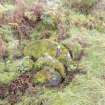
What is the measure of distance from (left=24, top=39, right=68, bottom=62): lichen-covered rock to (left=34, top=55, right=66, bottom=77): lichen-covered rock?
22 centimetres

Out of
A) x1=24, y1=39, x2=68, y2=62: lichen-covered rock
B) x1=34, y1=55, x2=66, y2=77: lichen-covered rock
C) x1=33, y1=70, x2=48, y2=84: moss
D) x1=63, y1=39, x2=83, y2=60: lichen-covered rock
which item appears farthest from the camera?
x1=63, y1=39, x2=83, y2=60: lichen-covered rock

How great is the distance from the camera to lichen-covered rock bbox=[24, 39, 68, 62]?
6.05 m

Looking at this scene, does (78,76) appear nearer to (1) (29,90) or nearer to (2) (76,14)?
(1) (29,90)

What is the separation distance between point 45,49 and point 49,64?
491mm

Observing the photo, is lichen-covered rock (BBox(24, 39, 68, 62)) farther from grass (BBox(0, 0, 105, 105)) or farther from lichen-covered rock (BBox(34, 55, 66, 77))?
grass (BBox(0, 0, 105, 105))

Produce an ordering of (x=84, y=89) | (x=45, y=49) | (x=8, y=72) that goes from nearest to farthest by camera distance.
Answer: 1. (x=84, y=89)
2. (x=8, y=72)
3. (x=45, y=49)

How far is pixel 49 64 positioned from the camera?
5734 mm

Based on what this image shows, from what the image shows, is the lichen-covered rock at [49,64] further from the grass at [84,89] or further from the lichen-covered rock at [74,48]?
the lichen-covered rock at [74,48]

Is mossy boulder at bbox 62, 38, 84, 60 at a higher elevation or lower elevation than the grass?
higher

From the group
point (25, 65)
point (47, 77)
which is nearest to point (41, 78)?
point (47, 77)

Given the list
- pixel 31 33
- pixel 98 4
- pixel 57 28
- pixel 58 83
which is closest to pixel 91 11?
pixel 98 4

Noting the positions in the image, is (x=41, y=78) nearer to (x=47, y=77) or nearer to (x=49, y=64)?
(x=47, y=77)

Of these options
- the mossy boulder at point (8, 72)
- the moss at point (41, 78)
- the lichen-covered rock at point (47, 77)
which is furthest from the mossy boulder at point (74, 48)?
the mossy boulder at point (8, 72)

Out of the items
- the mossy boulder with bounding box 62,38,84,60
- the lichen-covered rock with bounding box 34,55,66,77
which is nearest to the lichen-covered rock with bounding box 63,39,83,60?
the mossy boulder with bounding box 62,38,84,60
